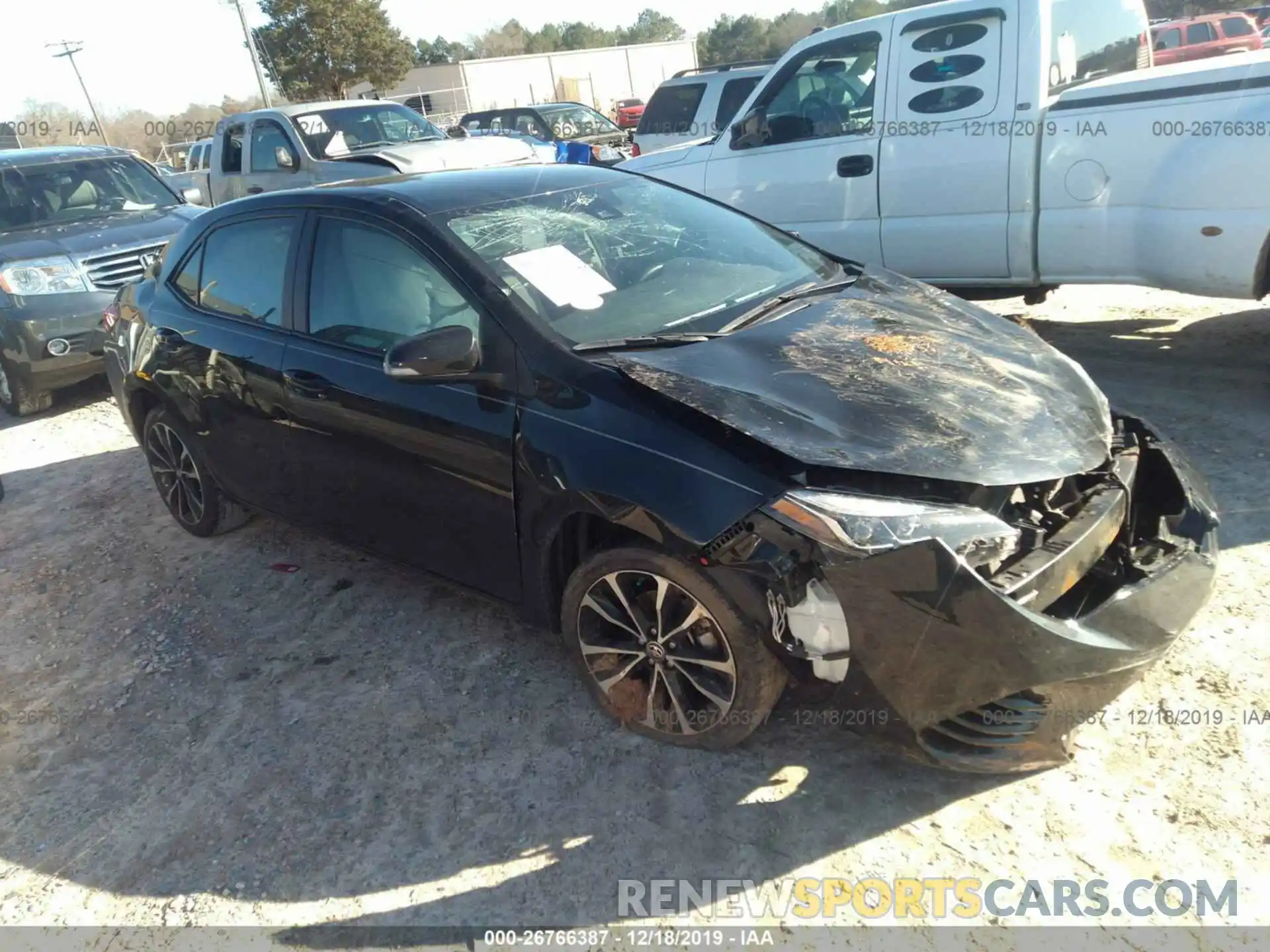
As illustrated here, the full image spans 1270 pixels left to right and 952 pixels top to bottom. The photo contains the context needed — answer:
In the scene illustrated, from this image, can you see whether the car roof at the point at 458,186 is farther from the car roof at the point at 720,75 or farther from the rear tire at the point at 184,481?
the car roof at the point at 720,75

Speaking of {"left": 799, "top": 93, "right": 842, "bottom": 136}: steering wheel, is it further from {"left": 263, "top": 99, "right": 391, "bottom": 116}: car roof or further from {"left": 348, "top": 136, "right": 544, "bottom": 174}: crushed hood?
{"left": 263, "top": 99, "right": 391, "bottom": 116}: car roof

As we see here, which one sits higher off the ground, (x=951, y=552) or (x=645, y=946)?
(x=951, y=552)

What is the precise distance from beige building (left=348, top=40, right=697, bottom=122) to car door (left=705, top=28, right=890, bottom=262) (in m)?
39.4

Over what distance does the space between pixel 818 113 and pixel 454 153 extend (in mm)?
5842

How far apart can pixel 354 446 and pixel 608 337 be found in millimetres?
1149

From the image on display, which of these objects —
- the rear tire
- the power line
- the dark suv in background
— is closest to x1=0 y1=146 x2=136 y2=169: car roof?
the dark suv in background

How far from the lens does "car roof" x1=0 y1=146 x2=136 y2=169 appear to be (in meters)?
8.33

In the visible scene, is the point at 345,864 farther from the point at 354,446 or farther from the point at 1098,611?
the point at 1098,611

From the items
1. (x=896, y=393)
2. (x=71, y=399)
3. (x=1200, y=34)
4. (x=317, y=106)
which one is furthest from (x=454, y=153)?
(x=1200, y=34)

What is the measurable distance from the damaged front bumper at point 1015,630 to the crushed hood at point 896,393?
257 millimetres

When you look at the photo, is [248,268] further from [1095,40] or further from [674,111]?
[674,111]

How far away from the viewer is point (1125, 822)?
2.54 metres

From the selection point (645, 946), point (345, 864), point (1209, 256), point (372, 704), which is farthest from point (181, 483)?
point (1209, 256)

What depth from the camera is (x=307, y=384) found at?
145 inches
